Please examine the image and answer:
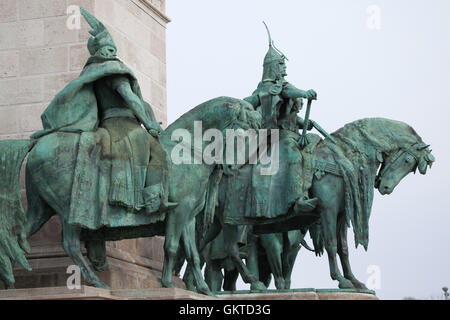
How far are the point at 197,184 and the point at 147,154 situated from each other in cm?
75

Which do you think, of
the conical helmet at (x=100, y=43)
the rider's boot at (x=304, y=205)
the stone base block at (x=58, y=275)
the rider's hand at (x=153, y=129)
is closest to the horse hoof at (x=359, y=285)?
the rider's boot at (x=304, y=205)

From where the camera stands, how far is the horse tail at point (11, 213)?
42.3 ft

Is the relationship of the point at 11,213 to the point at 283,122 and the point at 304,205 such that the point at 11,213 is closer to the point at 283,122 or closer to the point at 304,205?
the point at 304,205

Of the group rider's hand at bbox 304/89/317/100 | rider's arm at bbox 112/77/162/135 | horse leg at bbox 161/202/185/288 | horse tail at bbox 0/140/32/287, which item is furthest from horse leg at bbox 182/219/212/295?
rider's hand at bbox 304/89/317/100

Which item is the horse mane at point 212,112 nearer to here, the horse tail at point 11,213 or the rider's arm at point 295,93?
the horse tail at point 11,213

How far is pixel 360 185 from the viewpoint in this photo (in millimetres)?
16281

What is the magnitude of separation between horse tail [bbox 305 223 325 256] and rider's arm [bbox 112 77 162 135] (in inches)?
176

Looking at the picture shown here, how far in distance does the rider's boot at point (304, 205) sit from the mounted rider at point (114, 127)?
119 inches

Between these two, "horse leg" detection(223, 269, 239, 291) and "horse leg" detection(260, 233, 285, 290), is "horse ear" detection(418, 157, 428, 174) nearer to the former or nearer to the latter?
"horse leg" detection(260, 233, 285, 290)

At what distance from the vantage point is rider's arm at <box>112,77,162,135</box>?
1363cm

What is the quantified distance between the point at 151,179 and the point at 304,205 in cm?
323
